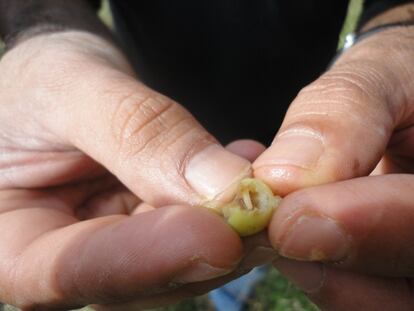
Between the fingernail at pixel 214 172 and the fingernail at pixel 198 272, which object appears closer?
the fingernail at pixel 198 272

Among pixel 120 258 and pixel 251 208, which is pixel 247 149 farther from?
pixel 120 258

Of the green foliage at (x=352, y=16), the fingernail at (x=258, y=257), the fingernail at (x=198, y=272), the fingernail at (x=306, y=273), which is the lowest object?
the green foliage at (x=352, y=16)

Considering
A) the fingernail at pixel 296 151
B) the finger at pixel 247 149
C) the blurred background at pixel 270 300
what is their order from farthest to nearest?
the blurred background at pixel 270 300, the finger at pixel 247 149, the fingernail at pixel 296 151

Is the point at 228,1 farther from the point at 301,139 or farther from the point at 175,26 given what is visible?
the point at 301,139

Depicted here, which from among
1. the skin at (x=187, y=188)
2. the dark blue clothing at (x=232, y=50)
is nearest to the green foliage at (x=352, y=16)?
the dark blue clothing at (x=232, y=50)

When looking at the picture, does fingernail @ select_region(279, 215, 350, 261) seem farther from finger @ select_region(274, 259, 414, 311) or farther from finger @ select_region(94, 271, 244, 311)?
finger @ select_region(94, 271, 244, 311)

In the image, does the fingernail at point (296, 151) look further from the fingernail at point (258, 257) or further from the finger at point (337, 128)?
the fingernail at point (258, 257)

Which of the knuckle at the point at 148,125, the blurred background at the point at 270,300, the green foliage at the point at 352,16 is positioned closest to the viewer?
the knuckle at the point at 148,125

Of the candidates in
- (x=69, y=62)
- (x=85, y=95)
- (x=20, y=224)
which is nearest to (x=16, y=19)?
(x=69, y=62)
